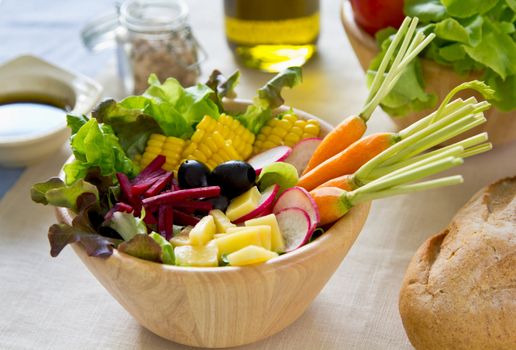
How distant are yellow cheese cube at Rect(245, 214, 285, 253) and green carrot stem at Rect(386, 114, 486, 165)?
18cm

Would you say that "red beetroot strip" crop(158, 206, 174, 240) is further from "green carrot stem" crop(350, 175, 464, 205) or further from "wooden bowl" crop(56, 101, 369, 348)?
"green carrot stem" crop(350, 175, 464, 205)

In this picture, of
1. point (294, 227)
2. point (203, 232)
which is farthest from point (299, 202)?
point (203, 232)

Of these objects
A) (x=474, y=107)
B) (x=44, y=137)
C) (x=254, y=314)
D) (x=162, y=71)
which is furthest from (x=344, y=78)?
(x=254, y=314)

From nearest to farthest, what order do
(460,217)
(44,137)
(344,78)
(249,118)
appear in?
1. (460,217)
2. (249,118)
3. (44,137)
4. (344,78)

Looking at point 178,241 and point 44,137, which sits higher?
point 178,241

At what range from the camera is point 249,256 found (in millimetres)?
983

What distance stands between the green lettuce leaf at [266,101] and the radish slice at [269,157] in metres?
0.06

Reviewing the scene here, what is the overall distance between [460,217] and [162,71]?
76cm

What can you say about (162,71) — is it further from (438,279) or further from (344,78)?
(438,279)

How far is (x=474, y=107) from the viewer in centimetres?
107

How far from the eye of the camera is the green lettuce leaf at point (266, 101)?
4.28 ft

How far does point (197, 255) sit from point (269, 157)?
0.27 meters

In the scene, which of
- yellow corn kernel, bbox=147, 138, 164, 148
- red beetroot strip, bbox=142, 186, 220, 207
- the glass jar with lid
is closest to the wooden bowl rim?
red beetroot strip, bbox=142, 186, 220, 207

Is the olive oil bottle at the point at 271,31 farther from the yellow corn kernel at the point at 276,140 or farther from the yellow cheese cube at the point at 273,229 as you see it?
the yellow cheese cube at the point at 273,229
